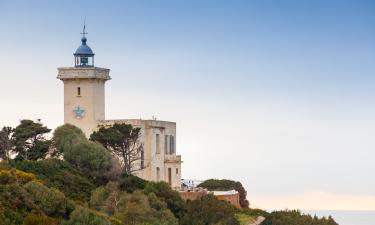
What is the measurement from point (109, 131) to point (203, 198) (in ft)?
22.0

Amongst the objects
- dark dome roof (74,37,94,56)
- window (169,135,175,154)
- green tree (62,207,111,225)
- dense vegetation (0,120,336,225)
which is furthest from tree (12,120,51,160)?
green tree (62,207,111,225)

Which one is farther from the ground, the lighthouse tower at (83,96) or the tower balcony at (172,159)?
the lighthouse tower at (83,96)

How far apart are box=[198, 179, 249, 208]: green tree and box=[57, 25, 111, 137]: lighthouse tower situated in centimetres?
989

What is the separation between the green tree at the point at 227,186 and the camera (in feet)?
291

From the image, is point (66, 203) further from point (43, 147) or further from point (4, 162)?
point (43, 147)

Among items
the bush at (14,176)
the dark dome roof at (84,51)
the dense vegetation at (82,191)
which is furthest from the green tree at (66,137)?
the bush at (14,176)

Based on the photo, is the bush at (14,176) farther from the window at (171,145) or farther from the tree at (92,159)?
the window at (171,145)

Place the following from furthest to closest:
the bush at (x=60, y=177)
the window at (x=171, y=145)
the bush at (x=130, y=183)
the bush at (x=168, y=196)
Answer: the window at (x=171, y=145) < the bush at (x=130, y=183) < the bush at (x=168, y=196) < the bush at (x=60, y=177)

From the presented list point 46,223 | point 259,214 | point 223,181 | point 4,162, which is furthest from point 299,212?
point 46,223

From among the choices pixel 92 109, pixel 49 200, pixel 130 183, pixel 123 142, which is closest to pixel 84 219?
pixel 49 200

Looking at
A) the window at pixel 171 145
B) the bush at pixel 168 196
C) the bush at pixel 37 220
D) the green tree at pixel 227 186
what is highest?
the window at pixel 171 145

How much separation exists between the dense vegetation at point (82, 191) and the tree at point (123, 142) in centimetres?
7

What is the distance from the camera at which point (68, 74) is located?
265 feet

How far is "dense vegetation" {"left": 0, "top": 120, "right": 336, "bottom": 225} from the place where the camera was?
201ft
